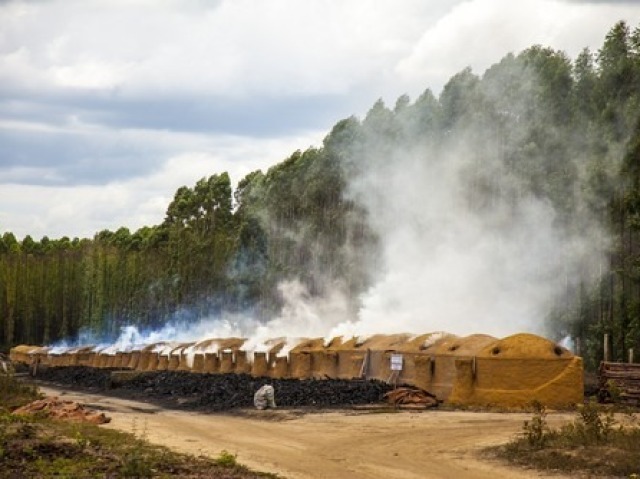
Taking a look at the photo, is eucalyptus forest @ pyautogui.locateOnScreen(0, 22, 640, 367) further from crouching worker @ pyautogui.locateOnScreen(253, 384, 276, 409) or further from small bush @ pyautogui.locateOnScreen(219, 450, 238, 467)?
small bush @ pyautogui.locateOnScreen(219, 450, 238, 467)

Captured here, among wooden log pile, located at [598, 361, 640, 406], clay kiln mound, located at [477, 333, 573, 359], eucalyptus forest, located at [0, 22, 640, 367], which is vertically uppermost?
eucalyptus forest, located at [0, 22, 640, 367]

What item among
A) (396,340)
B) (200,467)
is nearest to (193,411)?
(396,340)

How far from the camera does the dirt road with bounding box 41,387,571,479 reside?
18.4m

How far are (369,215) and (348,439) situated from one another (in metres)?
52.8

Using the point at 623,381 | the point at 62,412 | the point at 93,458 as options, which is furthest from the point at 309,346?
the point at 93,458

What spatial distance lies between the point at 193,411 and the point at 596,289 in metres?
25.1

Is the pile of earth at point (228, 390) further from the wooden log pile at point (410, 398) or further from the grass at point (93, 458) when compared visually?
the grass at point (93, 458)

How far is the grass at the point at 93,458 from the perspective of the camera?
1681cm

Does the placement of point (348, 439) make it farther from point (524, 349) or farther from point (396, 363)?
→ point (396, 363)

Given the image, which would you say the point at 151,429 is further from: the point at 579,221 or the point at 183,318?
the point at 183,318

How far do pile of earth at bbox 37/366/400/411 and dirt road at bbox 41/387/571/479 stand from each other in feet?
7.45

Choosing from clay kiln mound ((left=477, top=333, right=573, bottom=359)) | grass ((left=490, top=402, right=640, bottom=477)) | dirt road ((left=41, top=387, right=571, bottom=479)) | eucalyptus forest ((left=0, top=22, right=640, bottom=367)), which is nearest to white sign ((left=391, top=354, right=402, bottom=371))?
clay kiln mound ((left=477, top=333, right=573, bottom=359))

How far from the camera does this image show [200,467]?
17.9 meters

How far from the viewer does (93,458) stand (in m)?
18.5
